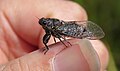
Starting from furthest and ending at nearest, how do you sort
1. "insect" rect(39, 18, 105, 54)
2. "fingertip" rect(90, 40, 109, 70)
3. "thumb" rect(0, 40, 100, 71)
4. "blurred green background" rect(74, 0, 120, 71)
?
"blurred green background" rect(74, 0, 120, 71) → "fingertip" rect(90, 40, 109, 70) → "insect" rect(39, 18, 105, 54) → "thumb" rect(0, 40, 100, 71)

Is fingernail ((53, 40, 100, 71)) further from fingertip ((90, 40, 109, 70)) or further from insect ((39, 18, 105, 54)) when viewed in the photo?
fingertip ((90, 40, 109, 70))

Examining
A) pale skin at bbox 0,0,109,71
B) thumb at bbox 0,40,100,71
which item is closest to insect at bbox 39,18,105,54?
thumb at bbox 0,40,100,71

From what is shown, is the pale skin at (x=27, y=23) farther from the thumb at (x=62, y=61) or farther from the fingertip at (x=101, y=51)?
the thumb at (x=62, y=61)

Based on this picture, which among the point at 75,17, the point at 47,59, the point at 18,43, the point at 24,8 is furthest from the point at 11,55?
the point at 47,59

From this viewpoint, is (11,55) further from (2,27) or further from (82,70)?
(82,70)

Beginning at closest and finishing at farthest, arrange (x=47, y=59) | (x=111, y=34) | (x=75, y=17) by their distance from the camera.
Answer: (x=47, y=59)
(x=75, y=17)
(x=111, y=34)

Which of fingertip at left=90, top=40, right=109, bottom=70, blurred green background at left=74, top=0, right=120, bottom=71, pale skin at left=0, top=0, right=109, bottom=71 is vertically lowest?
blurred green background at left=74, top=0, right=120, bottom=71
